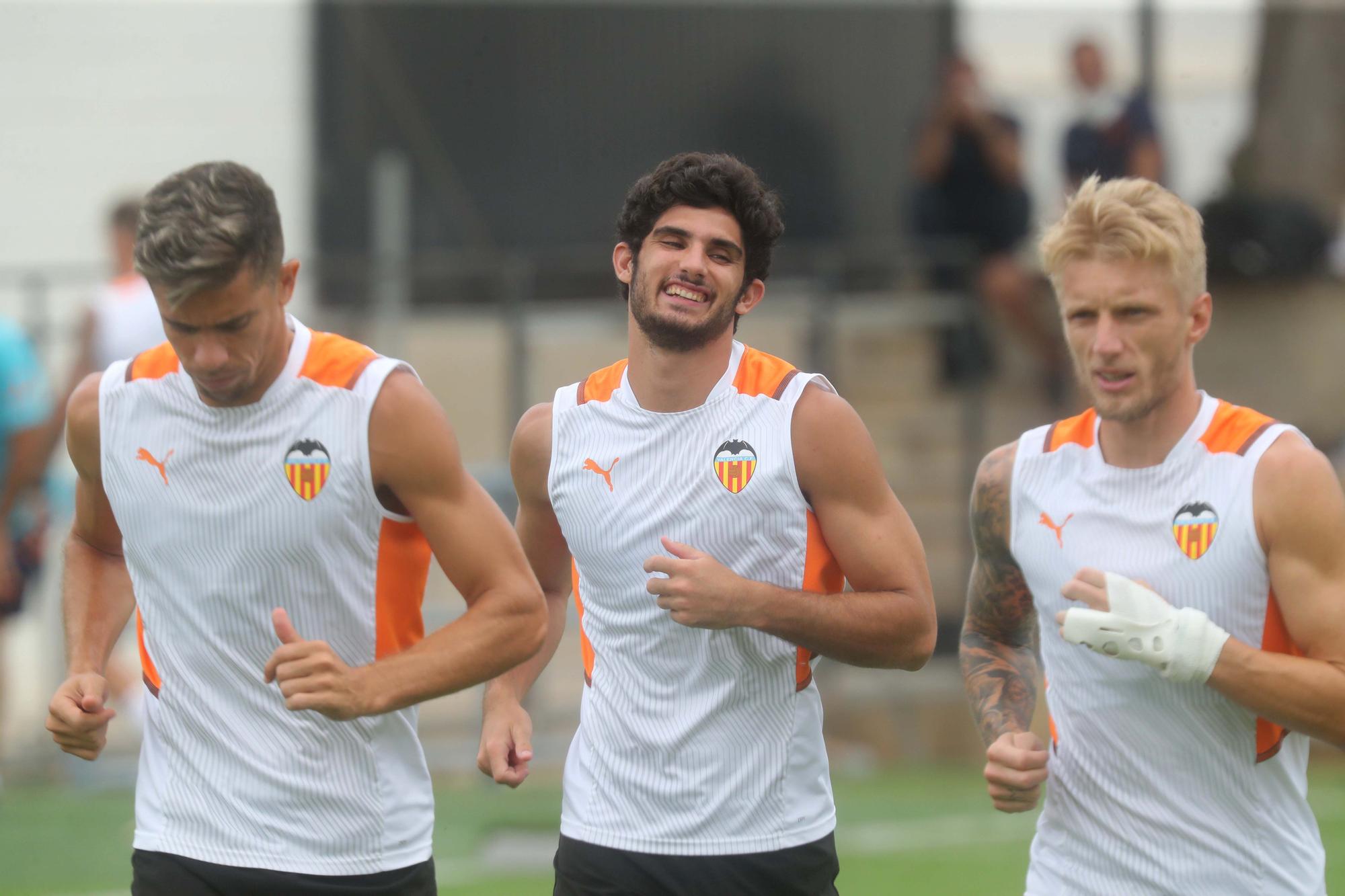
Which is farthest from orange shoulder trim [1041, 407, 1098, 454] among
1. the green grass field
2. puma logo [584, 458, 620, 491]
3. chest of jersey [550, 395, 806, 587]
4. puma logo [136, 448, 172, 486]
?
the green grass field

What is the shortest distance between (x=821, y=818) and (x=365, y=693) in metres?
1.10

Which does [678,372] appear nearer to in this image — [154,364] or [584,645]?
[584,645]

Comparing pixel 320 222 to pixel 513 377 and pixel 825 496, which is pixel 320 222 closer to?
pixel 513 377

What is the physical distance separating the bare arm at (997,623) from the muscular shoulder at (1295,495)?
0.61 m

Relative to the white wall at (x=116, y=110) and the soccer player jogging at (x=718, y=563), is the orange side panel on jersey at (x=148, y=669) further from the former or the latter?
the white wall at (x=116, y=110)

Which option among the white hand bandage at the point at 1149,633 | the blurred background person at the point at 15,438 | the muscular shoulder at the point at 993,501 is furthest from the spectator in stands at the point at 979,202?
the white hand bandage at the point at 1149,633

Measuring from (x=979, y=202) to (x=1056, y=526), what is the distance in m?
9.64

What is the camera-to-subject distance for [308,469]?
155 inches

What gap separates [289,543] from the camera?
393 centimetres

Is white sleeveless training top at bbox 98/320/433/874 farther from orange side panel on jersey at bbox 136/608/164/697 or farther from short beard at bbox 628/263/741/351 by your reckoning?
short beard at bbox 628/263/741/351

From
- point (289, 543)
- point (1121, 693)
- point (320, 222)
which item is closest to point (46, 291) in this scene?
point (320, 222)

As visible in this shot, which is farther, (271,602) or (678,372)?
(678,372)

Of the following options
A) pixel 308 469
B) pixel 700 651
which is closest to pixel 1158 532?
pixel 700 651

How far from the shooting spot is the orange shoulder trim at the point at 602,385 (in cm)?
428
